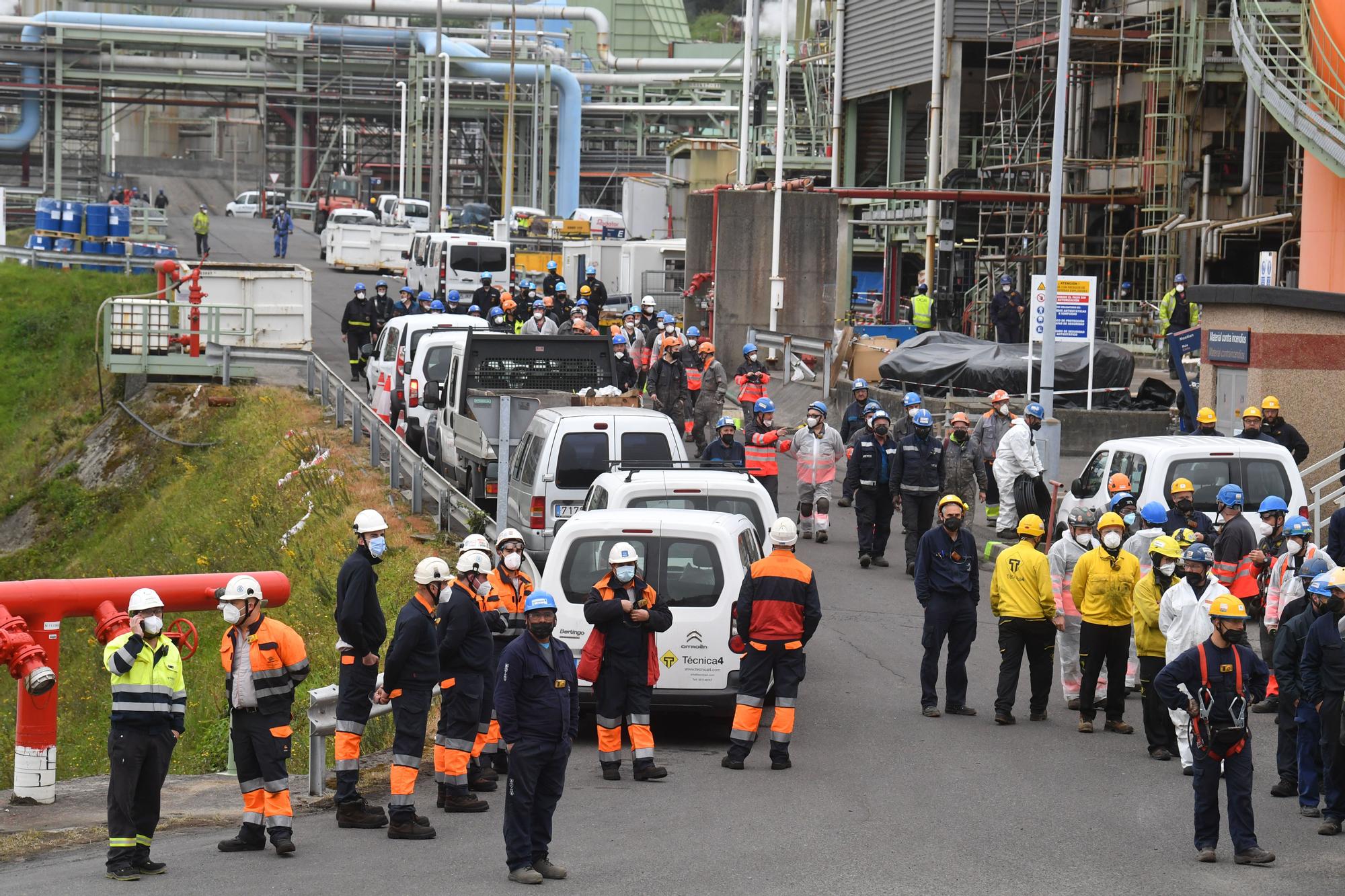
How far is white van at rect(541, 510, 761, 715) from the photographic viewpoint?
39.7 ft

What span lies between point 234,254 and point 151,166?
1261 inches

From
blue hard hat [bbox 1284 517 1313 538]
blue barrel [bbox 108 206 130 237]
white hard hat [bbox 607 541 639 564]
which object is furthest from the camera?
blue barrel [bbox 108 206 130 237]

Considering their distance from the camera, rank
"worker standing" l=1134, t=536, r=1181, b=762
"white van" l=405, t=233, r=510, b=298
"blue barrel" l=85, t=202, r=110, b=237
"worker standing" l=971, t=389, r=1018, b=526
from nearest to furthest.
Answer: "worker standing" l=1134, t=536, r=1181, b=762, "worker standing" l=971, t=389, r=1018, b=526, "white van" l=405, t=233, r=510, b=298, "blue barrel" l=85, t=202, r=110, b=237

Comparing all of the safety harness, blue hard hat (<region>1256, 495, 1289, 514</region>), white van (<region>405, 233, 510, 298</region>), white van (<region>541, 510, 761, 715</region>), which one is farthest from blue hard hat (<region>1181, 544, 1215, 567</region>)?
white van (<region>405, 233, 510, 298</region>)

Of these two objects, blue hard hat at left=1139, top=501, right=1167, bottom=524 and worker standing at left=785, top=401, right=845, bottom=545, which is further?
worker standing at left=785, top=401, right=845, bottom=545

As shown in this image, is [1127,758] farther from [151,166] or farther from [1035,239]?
[151,166]

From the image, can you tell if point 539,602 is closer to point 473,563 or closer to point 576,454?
point 473,563

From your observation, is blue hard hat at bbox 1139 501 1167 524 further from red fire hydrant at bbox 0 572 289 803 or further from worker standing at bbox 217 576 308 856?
red fire hydrant at bbox 0 572 289 803

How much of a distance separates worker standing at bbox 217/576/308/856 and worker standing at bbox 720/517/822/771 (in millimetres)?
3168

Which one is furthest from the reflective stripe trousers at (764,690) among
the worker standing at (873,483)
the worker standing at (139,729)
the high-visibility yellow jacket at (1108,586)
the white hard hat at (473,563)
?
the worker standing at (873,483)

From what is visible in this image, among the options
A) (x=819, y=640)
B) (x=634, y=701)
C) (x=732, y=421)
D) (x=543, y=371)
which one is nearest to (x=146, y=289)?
(x=543, y=371)

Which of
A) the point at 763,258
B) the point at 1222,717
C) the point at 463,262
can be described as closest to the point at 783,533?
the point at 1222,717

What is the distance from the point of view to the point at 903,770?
37.8 ft

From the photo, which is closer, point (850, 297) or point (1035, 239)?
point (1035, 239)
